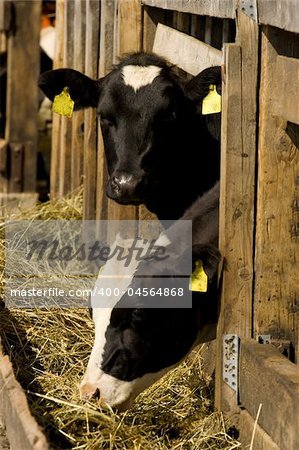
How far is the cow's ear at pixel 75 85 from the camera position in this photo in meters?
6.89

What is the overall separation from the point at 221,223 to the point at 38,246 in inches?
110

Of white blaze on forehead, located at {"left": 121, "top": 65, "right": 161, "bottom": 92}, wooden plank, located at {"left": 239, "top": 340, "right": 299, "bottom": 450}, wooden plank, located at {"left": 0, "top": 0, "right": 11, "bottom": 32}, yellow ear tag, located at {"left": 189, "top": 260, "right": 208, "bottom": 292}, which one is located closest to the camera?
wooden plank, located at {"left": 239, "top": 340, "right": 299, "bottom": 450}

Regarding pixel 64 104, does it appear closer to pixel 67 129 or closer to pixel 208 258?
pixel 67 129

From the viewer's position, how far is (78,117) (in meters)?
8.45

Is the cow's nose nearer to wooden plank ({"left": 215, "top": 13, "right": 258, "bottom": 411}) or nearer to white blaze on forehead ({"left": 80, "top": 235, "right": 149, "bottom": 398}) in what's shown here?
white blaze on forehead ({"left": 80, "top": 235, "right": 149, "bottom": 398})

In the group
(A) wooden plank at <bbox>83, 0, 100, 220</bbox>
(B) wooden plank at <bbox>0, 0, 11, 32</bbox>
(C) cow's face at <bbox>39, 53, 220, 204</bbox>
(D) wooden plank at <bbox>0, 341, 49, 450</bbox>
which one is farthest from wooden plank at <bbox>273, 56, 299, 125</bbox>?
(B) wooden plank at <bbox>0, 0, 11, 32</bbox>

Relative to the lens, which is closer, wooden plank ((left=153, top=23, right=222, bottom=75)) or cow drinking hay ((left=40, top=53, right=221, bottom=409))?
wooden plank ((left=153, top=23, right=222, bottom=75))

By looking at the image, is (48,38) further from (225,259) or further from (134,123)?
(225,259)

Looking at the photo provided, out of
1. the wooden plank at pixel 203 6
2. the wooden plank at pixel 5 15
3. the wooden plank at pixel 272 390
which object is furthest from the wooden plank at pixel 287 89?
the wooden plank at pixel 5 15

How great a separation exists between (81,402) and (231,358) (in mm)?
682

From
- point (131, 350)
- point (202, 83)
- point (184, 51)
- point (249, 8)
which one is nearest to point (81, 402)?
point (131, 350)

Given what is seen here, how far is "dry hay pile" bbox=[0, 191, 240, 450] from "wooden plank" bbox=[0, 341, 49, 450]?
0.11 meters

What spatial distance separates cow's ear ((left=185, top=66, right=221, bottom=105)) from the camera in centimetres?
599

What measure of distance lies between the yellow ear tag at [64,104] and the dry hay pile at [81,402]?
1.38m
